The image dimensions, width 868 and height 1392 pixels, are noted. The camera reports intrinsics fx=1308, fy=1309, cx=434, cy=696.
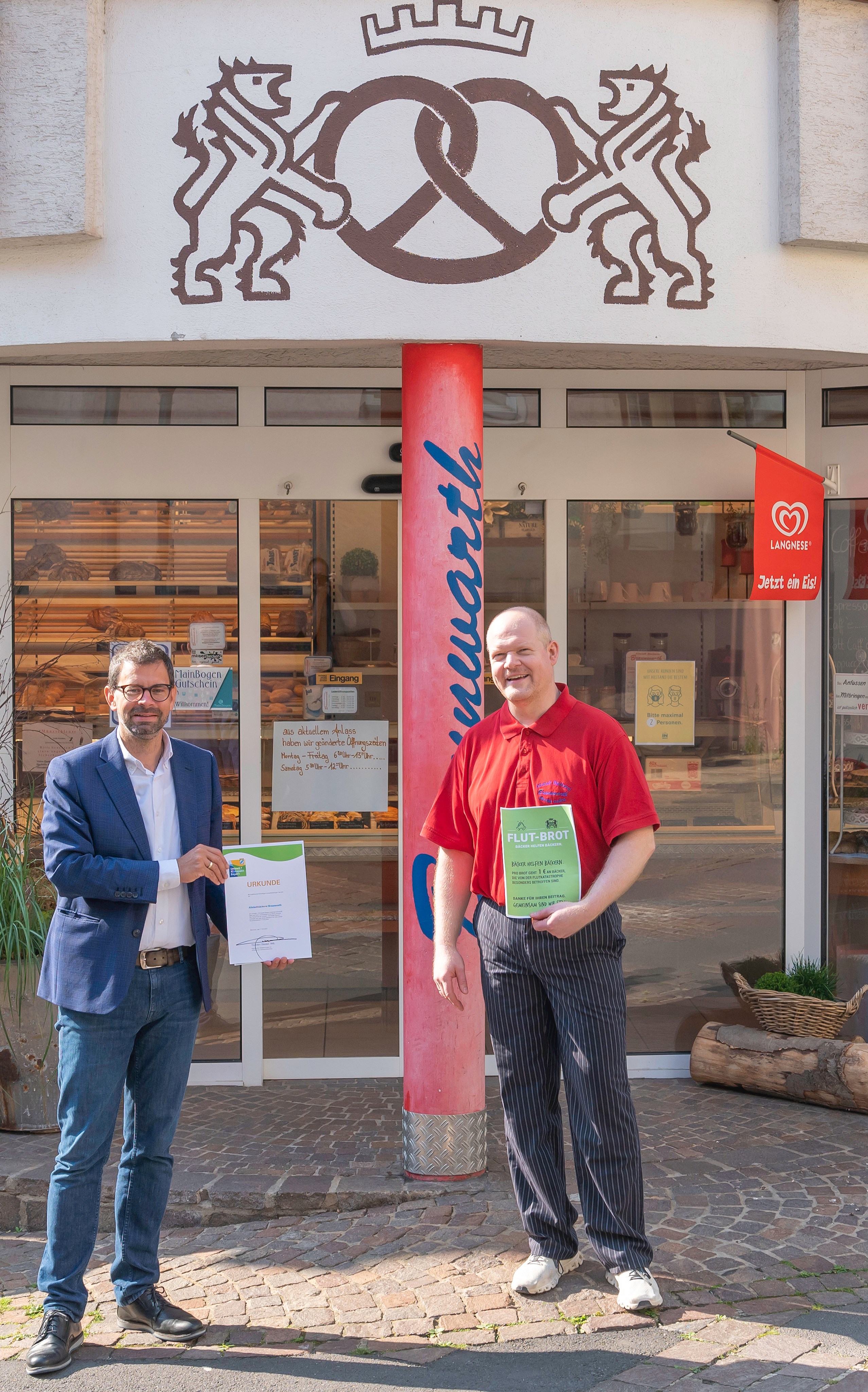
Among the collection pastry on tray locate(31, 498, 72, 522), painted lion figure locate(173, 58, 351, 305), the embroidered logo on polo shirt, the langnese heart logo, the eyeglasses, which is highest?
painted lion figure locate(173, 58, 351, 305)

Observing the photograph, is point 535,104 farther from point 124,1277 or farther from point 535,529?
point 124,1277

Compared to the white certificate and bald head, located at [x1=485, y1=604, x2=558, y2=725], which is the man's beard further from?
bald head, located at [x1=485, y1=604, x2=558, y2=725]

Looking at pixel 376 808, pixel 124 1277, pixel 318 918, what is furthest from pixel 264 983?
pixel 124 1277

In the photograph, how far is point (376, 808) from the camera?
6.50m

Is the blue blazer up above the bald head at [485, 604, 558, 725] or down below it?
below

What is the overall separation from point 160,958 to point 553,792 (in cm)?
126

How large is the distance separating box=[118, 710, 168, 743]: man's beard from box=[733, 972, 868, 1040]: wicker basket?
11.7 ft

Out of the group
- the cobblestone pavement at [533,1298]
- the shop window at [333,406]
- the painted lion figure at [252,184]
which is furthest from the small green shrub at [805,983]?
the painted lion figure at [252,184]

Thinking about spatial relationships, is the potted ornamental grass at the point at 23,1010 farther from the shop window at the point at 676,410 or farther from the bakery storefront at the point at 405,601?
the shop window at the point at 676,410

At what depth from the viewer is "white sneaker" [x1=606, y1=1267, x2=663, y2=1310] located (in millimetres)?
3922

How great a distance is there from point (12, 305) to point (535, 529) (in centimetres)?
266

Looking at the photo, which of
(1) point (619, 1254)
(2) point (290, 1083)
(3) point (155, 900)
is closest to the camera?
(3) point (155, 900)

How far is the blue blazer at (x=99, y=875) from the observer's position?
12.0 ft

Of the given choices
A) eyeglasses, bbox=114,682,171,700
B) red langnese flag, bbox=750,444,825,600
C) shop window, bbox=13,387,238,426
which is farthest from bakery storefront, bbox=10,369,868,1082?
eyeglasses, bbox=114,682,171,700
